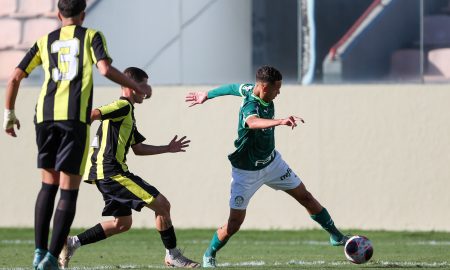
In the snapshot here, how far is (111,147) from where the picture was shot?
30.5ft

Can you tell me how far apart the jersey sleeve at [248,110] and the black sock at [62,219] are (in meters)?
1.99

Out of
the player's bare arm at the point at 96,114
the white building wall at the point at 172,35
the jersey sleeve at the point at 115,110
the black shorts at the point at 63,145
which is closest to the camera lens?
the black shorts at the point at 63,145

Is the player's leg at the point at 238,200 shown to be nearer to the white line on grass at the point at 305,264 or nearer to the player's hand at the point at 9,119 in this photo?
the white line on grass at the point at 305,264

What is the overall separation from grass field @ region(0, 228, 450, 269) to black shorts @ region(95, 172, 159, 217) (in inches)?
20.5

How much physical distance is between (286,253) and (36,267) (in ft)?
14.1

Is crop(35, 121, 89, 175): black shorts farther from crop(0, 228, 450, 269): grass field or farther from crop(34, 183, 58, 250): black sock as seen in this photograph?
crop(0, 228, 450, 269): grass field

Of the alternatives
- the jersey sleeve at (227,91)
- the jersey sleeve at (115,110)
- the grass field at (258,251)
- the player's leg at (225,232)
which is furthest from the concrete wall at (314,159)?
the jersey sleeve at (115,110)

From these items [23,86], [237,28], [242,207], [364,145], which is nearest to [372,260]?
[242,207]

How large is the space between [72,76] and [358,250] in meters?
2.98

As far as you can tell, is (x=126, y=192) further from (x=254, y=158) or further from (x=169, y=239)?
(x=254, y=158)

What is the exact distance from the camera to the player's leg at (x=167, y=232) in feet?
30.1

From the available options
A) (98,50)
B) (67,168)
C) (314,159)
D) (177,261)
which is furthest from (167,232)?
(314,159)

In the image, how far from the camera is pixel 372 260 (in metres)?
9.92

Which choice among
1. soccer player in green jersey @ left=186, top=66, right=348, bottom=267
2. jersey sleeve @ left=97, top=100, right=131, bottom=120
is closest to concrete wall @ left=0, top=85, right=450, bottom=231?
soccer player in green jersey @ left=186, top=66, right=348, bottom=267
